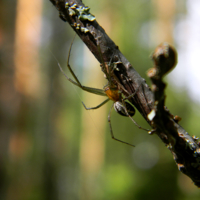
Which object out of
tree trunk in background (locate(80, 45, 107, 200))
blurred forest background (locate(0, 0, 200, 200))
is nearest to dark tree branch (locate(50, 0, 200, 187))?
blurred forest background (locate(0, 0, 200, 200))

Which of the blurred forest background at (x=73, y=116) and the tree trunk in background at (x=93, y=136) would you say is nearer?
the blurred forest background at (x=73, y=116)

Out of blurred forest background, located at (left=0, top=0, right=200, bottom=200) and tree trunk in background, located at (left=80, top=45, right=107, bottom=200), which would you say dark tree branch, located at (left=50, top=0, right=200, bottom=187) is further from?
tree trunk in background, located at (left=80, top=45, right=107, bottom=200)

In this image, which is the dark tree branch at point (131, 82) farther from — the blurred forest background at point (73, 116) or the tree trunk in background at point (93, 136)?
the tree trunk in background at point (93, 136)

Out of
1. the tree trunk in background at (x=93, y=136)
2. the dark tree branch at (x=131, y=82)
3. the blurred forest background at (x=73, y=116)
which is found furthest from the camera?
the tree trunk in background at (x=93, y=136)

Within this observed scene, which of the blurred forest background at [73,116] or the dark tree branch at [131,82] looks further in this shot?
the blurred forest background at [73,116]

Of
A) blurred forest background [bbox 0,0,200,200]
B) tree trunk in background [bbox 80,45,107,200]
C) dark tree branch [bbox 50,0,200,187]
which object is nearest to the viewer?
dark tree branch [bbox 50,0,200,187]

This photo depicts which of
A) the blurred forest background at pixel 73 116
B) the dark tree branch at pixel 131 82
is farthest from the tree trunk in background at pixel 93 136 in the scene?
the dark tree branch at pixel 131 82

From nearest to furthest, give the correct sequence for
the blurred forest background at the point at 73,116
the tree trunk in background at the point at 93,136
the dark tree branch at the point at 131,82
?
the dark tree branch at the point at 131,82, the blurred forest background at the point at 73,116, the tree trunk in background at the point at 93,136

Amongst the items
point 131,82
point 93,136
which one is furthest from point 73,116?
point 131,82
